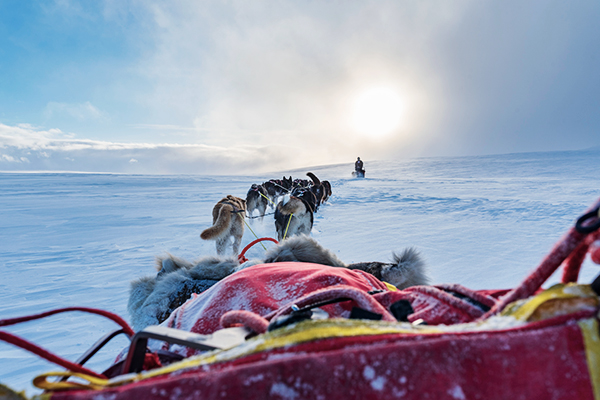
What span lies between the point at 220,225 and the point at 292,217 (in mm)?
1356

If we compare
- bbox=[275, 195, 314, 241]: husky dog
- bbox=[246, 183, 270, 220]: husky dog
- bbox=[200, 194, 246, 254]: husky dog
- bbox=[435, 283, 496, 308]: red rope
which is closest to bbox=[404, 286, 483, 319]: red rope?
bbox=[435, 283, 496, 308]: red rope

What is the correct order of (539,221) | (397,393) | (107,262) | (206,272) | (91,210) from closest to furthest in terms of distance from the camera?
(397,393) < (206,272) < (107,262) < (539,221) < (91,210)

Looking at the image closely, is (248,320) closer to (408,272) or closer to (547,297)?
(547,297)

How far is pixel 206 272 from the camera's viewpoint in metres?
1.77

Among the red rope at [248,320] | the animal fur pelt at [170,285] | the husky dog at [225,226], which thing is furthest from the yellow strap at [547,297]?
the husky dog at [225,226]

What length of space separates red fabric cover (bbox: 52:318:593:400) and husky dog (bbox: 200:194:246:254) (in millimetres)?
4109

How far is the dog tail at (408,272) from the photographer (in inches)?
65.4

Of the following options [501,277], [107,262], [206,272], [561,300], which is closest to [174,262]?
[206,272]

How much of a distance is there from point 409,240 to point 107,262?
520 centimetres

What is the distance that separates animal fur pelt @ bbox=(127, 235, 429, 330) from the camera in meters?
1.60

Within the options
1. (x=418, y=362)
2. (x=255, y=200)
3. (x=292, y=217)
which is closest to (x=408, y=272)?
(x=418, y=362)

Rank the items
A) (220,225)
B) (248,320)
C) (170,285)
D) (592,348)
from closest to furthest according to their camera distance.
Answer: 1. (592,348)
2. (248,320)
3. (170,285)
4. (220,225)

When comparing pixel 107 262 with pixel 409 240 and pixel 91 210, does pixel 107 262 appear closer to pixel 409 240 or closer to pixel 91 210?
pixel 409 240

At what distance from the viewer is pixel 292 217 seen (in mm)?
5293
